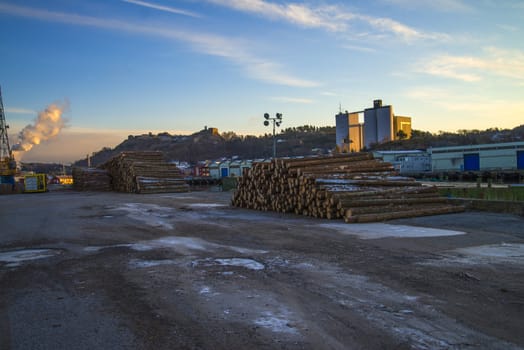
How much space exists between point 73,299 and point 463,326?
4.38 meters

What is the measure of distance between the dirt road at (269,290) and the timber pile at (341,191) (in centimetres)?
247

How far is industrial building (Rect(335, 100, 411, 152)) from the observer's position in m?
85.5

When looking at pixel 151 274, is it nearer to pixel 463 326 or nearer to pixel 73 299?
pixel 73 299

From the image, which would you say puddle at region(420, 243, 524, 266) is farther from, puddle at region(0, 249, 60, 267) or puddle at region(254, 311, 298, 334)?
puddle at region(0, 249, 60, 267)

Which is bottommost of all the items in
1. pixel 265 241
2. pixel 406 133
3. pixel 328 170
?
pixel 265 241

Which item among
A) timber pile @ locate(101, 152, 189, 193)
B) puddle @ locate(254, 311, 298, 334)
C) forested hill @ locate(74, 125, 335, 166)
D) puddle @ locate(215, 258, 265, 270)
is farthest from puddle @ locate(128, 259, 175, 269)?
forested hill @ locate(74, 125, 335, 166)

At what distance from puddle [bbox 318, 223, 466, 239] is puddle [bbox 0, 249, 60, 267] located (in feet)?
20.8

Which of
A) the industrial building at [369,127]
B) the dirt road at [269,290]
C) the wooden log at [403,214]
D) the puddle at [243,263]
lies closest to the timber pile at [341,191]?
the wooden log at [403,214]

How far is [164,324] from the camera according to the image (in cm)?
439

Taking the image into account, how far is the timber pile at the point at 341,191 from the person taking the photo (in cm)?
1291

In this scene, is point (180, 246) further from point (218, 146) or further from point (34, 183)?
point (218, 146)

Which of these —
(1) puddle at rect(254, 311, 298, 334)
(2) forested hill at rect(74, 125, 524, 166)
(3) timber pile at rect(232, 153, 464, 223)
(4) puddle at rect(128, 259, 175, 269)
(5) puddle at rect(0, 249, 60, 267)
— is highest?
(2) forested hill at rect(74, 125, 524, 166)

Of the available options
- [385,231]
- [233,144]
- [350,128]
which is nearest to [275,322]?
[385,231]

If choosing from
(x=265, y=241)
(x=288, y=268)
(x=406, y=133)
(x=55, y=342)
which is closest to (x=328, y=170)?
(x=265, y=241)
